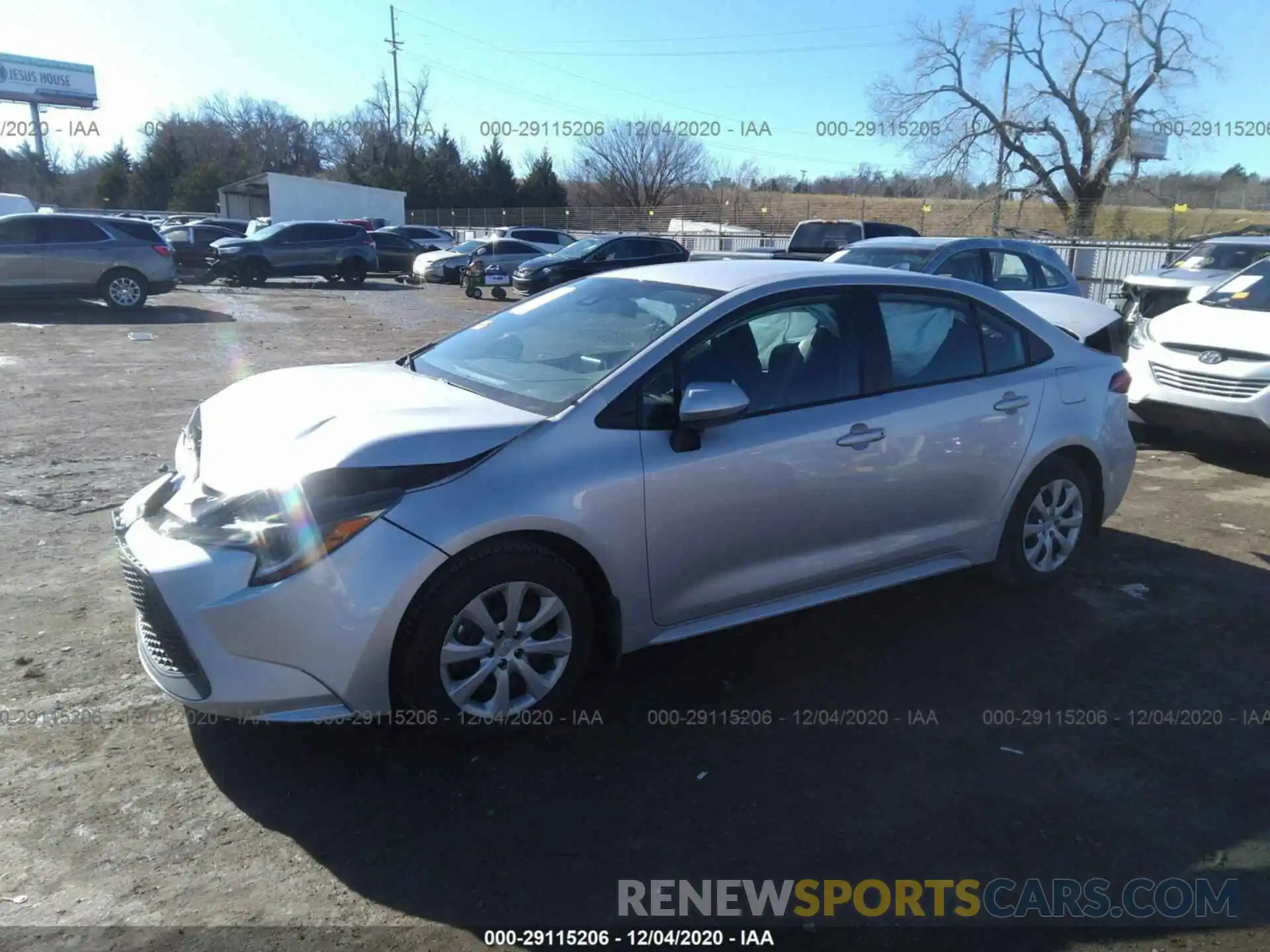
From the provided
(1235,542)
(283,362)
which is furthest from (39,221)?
(1235,542)

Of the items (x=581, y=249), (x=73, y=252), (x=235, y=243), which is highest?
(x=235, y=243)

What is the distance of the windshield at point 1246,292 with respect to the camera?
7.93 meters

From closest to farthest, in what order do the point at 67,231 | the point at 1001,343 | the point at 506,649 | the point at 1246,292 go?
1. the point at 506,649
2. the point at 1001,343
3. the point at 1246,292
4. the point at 67,231

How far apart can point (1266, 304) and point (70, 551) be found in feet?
28.8

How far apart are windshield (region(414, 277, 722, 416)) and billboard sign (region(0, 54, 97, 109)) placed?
79186 mm

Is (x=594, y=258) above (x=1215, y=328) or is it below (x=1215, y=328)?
above

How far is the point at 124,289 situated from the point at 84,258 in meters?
0.80

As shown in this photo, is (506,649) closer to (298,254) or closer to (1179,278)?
(1179,278)

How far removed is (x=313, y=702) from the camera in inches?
123

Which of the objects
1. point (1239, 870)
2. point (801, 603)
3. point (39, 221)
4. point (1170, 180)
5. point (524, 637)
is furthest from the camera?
point (1170, 180)

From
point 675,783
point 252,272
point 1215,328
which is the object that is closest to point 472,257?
point 252,272

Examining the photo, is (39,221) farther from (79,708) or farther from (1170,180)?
(1170,180)

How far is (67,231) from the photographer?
1608cm

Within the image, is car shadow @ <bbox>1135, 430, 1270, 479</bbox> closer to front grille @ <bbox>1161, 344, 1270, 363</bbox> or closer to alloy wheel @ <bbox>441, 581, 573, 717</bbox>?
front grille @ <bbox>1161, 344, 1270, 363</bbox>
